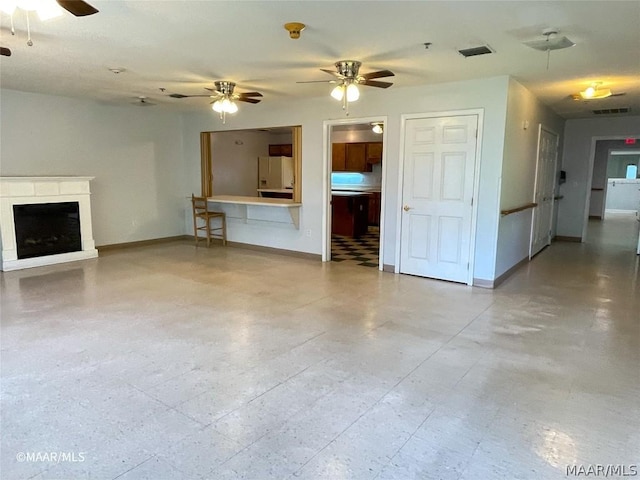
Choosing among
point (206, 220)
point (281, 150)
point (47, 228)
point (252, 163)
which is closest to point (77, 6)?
point (47, 228)

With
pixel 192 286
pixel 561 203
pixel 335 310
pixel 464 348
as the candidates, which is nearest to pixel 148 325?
pixel 192 286

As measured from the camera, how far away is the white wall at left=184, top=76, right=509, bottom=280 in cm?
466

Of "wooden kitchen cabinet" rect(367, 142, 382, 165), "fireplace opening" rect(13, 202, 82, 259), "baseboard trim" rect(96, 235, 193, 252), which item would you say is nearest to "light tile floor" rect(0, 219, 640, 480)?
"fireplace opening" rect(13, 202, 82, 259)

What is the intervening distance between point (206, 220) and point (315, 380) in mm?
5213

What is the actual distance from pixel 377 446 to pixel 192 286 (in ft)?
10.9

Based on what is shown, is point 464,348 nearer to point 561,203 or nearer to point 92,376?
point 92,376

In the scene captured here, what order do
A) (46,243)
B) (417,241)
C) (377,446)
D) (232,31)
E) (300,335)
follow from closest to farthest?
(377,446) → (232,31) → (300,335) → (417,241) → (46,243)

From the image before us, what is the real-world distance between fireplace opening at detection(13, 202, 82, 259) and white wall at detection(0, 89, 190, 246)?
54cm

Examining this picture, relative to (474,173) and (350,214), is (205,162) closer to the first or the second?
(350,214)

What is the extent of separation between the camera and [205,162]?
7.60 metres

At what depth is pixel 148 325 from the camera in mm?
3590

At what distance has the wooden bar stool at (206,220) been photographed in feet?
24.0

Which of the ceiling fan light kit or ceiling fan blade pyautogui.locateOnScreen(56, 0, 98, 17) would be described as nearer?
ceiling fan blade pyautogui.locateOnScreen(56, 0, 98, 17)

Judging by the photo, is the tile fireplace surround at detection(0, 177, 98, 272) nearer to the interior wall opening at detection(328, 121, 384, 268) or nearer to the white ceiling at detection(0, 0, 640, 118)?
the white ceiling at detection(0, 0, 640, 118)
